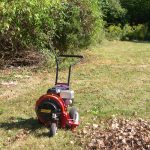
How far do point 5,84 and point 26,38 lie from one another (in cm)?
213

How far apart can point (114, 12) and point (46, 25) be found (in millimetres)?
13684

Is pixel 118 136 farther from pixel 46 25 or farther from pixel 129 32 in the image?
pixel 129 32

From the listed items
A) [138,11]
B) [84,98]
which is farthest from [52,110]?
[138,11]

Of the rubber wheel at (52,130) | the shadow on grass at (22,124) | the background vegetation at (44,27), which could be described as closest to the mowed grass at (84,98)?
the shadow on grass at (22,124)

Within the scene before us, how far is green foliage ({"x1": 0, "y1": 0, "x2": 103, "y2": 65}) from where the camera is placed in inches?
414

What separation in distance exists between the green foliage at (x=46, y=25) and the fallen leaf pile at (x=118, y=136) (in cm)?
431

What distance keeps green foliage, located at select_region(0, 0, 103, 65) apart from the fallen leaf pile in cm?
431

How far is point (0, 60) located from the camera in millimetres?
11953

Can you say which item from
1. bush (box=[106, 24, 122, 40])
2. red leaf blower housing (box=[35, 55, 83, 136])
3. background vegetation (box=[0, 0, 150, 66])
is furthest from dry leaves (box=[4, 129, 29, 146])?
bush (box=[106, 24, 122, 40])

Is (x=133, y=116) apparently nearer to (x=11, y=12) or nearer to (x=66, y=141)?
(x=66, y=141)

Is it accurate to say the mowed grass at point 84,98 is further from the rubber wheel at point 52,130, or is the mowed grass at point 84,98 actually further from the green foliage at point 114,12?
the green foliage at point 114,12

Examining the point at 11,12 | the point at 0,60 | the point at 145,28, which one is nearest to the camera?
the point at 11,12

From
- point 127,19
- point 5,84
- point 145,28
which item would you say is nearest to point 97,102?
point 5,84

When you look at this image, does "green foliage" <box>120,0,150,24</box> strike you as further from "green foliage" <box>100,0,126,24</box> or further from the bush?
the bush
